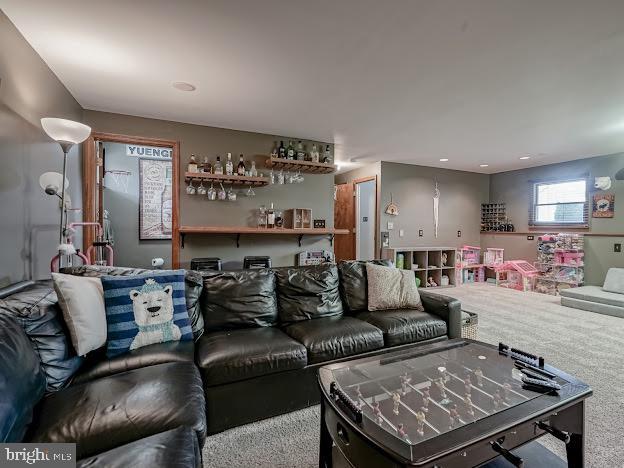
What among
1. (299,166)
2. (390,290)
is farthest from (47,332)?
(299,166)

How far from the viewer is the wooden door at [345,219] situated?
6602mm

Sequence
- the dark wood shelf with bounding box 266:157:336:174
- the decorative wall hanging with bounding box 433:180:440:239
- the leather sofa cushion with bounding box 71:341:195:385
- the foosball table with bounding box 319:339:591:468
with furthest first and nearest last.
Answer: the decorative wall hanging with bounding box 433:180:440:239
the dark wood shelf with bounding box 266:157:336:174
the leather sofa cushion with bounding box 71:341:195:385
the foosball table with bounding box 319:339:591:468

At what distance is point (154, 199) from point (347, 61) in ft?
12.5

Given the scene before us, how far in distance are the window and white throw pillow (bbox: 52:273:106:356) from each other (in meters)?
7.12

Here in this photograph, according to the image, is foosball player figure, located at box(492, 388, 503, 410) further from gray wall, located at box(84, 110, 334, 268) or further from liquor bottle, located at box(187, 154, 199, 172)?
liquor bottle, located at box(187, 154, 199, 172)

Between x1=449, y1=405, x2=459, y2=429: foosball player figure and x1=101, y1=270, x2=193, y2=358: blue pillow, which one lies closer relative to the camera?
x1=449, y1=405, x2=459, y2=429: foosball player figure

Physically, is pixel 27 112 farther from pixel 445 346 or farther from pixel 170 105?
pixel 445 346

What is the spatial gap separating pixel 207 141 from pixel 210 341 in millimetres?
2802

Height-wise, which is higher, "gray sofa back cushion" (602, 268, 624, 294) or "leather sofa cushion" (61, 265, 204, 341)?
"leather sofa cushion" (61, 265, 204, 341)

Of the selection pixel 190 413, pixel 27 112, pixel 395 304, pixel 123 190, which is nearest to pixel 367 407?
pixel 190 413

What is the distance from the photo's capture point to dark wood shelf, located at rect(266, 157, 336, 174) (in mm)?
4000

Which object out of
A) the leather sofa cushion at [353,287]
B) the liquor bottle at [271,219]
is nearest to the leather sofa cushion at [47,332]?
the leather sofa cushion at [353,287]

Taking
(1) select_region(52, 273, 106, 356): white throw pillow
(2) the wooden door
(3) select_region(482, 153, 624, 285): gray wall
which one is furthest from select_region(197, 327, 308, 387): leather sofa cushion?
(3) select_region(482, 153, 624, 285): gray wall

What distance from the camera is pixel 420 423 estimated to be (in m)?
1.13
